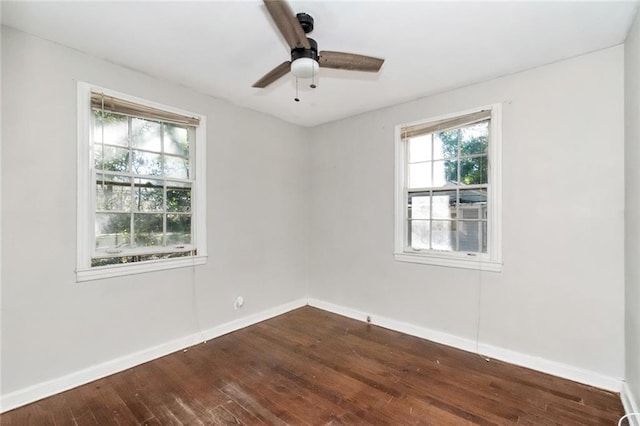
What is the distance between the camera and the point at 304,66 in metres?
1.83

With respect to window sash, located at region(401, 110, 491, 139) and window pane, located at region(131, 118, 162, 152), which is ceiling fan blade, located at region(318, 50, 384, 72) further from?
window pane, located at region(131, 118, 162, 152)

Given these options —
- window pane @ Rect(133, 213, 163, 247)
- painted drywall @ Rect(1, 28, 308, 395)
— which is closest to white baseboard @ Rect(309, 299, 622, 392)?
painted drywall @ Rect(1, 28, 308, 395)

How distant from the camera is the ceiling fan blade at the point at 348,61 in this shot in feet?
6.25

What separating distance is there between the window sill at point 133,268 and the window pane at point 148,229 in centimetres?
19

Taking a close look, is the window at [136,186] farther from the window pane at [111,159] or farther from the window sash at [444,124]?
the window sash at [444,124]

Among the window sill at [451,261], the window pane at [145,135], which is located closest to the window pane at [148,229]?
the window pane at [145,135]

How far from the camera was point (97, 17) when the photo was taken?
200cm

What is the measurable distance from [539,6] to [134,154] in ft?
10.7

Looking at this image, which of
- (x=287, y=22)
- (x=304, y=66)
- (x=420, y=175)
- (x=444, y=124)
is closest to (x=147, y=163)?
(x=304, y=66)

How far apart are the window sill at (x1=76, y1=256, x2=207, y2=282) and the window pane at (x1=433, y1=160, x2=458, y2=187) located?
8.65 ft

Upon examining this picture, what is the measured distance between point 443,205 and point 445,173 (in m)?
0.34

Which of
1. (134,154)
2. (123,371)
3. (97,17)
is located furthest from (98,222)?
(97,17)

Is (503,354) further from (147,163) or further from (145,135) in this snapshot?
(145,135)

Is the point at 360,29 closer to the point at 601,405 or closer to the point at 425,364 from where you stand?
the point at 425,364
